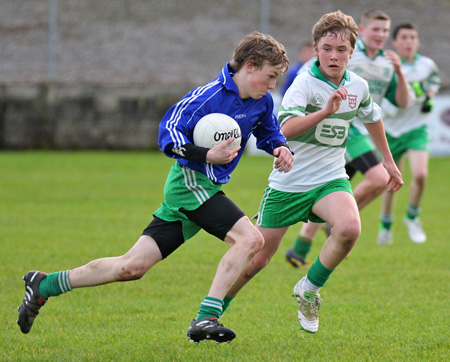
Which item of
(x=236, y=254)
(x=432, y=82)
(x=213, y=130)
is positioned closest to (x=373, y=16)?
(x=432, y=82)

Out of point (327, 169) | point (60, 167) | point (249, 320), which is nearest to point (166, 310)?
point (249, 320)

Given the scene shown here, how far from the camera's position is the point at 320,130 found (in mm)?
5203

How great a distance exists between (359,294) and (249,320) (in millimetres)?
1294

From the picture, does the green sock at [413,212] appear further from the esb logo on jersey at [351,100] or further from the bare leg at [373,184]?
the esb logo on jersey at [351,100]

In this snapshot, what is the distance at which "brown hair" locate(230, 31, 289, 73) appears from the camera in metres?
4.54

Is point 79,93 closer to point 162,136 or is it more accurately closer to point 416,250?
point 416,250

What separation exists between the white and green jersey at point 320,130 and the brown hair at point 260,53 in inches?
20.9

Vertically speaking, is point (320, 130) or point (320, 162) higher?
point (320, 130)

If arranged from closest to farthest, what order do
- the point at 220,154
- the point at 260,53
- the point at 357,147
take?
the point at 220,154 → the point at 260,53 → the point at 357,147

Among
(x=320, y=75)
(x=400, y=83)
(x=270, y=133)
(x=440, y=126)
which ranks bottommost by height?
(x=440, y=126)

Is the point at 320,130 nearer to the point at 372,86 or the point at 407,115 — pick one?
the point at 372,86

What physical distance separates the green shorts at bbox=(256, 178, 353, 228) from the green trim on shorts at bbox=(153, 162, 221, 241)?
726 mm

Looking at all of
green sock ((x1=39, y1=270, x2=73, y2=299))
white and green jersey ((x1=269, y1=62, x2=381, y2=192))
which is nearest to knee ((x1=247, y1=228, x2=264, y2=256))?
A: white and green jersey ((x1=269, y1=62, x2=381, y2=192))

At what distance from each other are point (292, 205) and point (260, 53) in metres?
1.15
